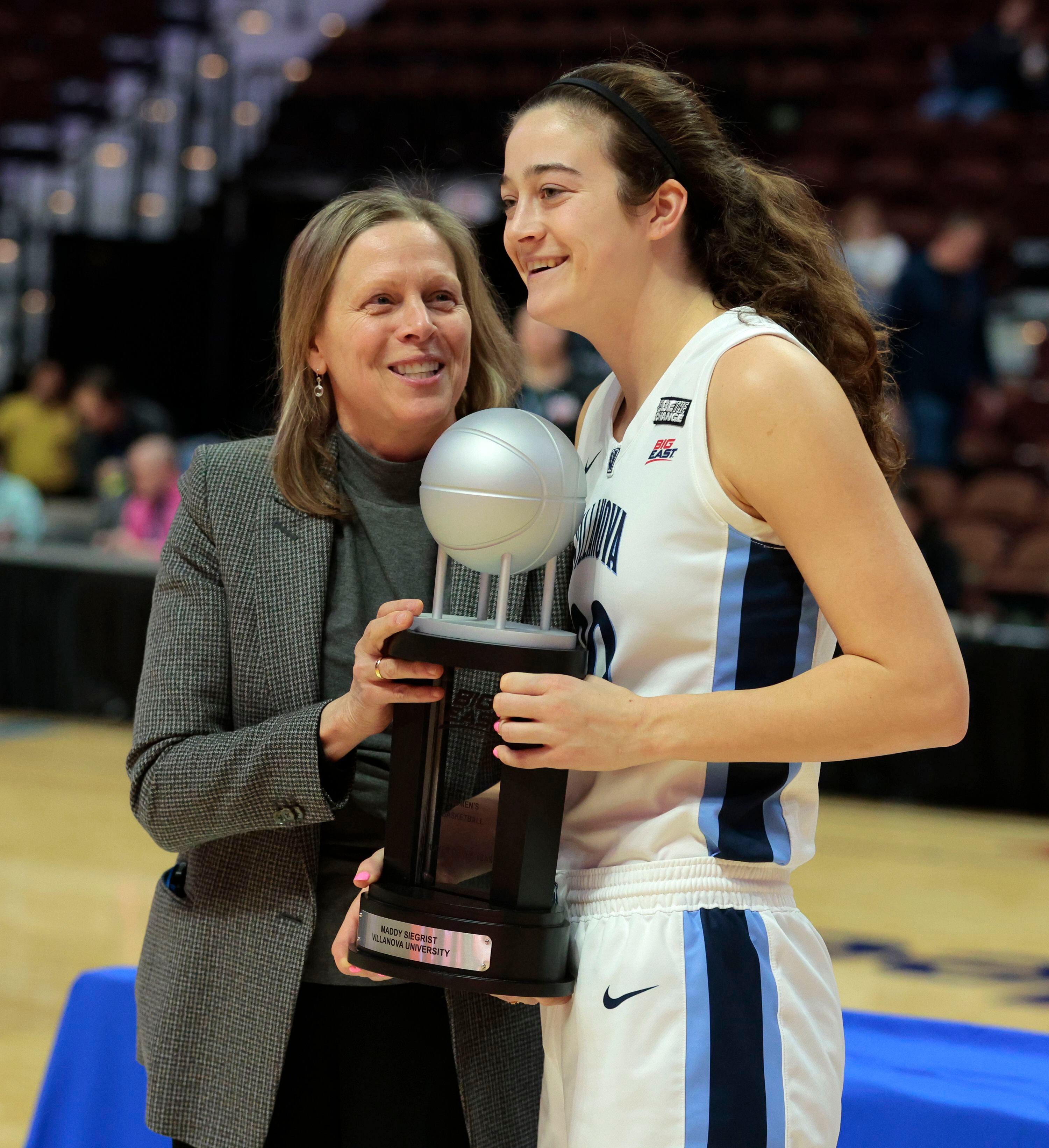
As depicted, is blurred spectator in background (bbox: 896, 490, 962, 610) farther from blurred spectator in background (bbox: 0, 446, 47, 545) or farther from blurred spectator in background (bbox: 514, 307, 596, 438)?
blurred spectator in background (bbox: 0, 446, 47, 545)

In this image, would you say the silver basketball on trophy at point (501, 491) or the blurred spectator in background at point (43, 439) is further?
the blurred spectator in background at point (43, 439)

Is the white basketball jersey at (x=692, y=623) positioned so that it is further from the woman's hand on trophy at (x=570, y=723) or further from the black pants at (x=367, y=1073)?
the black pants at (x=367, y=1073)

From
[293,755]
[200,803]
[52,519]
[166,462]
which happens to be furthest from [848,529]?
[52,519]

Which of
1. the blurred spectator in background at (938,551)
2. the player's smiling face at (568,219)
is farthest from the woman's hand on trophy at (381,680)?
the blurred spectator in background at (938,551)

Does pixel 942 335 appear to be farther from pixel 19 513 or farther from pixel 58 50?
pixel 58 50

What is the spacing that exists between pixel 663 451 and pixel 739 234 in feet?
0.89

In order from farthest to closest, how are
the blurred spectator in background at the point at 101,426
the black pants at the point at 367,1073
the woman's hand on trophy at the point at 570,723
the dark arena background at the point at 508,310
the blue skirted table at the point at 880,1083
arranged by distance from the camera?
the blurred spectator in background at the point at 101,426 → the dark arena background at the point at 508,310 → the blue skirted table at the point at 880,1083 → the black pants at the point at 367,1073 → the woman's hand on trophy at the point at 570,723

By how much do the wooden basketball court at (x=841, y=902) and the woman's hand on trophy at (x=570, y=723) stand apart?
2.14m

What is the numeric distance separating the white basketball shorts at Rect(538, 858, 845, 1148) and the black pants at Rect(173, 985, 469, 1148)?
23cm

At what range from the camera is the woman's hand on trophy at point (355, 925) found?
138 cm

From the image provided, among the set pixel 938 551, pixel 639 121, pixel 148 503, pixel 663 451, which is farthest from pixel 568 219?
pixel 148 503

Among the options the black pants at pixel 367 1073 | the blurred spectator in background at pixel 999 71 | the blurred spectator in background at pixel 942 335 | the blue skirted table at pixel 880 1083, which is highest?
the blurred spectator in background at pixel 999 71

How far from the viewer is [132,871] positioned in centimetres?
479

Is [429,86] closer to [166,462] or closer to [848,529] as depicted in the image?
[166,462]
